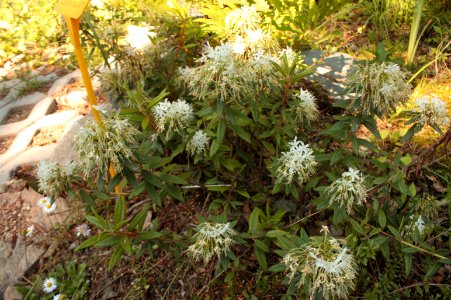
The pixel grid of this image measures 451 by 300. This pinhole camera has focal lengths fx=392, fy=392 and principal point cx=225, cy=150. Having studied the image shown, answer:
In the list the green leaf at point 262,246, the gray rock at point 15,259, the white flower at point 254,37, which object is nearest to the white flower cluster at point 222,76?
the white flower at point 254,37

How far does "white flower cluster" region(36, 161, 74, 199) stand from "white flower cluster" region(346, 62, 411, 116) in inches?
61.7

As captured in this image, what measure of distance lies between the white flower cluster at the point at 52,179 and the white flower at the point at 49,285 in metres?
0.98

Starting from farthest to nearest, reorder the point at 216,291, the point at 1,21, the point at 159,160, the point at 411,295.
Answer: the point at 1,21, the point at 216,291, the point at 411,295, the point at 159,160

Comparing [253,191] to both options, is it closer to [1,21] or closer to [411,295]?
[411,295]

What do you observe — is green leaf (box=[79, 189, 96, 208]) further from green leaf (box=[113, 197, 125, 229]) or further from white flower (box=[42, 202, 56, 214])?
white flower (box=[42, 202, 56, 214])

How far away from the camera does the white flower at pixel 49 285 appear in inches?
106

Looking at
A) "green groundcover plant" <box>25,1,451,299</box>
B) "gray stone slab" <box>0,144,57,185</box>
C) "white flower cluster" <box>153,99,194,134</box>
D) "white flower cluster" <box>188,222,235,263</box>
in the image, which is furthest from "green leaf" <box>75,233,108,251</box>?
"gray stone slab" <box>0,144,57,185</box>

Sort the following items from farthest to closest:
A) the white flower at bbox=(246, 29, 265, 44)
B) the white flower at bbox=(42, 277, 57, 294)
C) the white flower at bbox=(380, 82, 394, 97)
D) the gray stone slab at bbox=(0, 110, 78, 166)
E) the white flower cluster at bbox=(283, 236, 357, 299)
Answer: the gray stone slab at bbox=(0, 110, 78, 166) → the white flower at bbox=(42, 277, 57, 294) → the white flower at bbox=(246, 29, 265, 44) → the white flower at bbox=(380, 82, 394, 97) → the white flower cluster at bbox=(283, 236, 357, 299)

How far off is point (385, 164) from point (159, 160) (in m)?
1.39

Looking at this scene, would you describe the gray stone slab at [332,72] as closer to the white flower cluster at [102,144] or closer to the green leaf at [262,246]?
the green leaf at [262,246]

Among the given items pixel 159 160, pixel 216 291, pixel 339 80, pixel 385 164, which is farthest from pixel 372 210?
pixel 339 80

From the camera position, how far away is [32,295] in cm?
268

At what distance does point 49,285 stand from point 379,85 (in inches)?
96.6

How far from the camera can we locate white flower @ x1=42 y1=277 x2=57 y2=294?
268 cm
